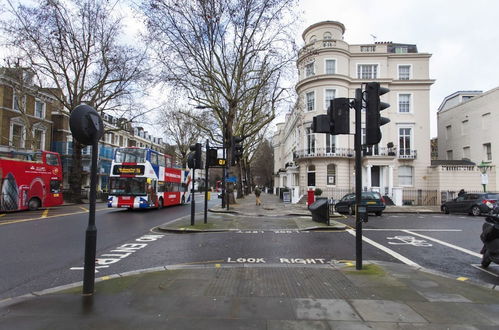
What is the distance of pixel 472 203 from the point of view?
65.0 feet

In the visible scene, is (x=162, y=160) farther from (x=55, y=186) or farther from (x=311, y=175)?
(x=311, y=175)

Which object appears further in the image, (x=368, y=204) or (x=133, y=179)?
(x=368, y=204)

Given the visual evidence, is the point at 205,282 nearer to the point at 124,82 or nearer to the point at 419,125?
the point at 124,82

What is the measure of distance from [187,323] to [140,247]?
5410mm

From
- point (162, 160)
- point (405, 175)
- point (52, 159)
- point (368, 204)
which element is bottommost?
point (368, 204)

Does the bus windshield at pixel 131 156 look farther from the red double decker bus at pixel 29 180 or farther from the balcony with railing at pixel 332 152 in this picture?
the balcony with railing at pixel 332 152


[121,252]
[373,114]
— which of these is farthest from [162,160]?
[373,114]

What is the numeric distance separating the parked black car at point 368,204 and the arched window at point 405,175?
1348 cm

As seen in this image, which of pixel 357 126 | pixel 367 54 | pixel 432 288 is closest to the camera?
pixel 432 288

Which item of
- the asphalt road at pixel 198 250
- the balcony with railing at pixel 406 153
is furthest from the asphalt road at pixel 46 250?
the balcony with railing at pixel 406 153

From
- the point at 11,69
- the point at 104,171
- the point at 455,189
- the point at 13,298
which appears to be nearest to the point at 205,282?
the point at 13,298

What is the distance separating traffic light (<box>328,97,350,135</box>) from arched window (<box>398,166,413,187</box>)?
95.7 feet

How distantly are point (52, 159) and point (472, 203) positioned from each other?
28653 millimetres

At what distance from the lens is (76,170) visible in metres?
29.0
